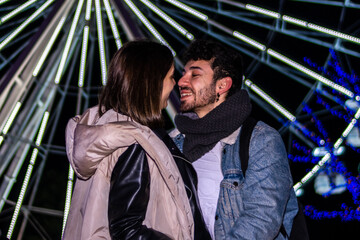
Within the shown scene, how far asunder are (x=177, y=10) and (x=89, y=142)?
6342 millimetres

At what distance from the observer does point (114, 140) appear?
1907mm

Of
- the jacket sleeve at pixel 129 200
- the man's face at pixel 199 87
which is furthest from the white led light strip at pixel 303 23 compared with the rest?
the jacket sleeve at pixel 129 200

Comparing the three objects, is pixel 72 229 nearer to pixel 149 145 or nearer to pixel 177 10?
pixel 149 145

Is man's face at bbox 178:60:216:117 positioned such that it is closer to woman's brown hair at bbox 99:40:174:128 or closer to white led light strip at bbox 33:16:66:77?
woman's brown hair at bbox 99:40:174:128

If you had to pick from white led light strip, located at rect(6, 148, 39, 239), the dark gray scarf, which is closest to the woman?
the dark gray scarf

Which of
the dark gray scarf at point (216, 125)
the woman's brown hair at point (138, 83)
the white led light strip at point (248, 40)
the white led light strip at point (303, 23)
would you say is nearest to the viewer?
the woman's brown hair at point (138, 83)

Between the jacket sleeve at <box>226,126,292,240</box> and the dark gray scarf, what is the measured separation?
208 mm

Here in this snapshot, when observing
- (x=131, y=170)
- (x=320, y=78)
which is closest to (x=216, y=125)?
(x=131, y=170)

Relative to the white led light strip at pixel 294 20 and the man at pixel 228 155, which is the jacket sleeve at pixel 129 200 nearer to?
the man at pixel 228 155

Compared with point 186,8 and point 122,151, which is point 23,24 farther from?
point 122,151

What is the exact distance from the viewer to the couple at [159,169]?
1.90 meters

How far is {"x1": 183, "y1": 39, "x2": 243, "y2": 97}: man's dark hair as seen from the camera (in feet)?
9.64

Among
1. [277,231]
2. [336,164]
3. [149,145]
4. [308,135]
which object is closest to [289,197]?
[277,231]

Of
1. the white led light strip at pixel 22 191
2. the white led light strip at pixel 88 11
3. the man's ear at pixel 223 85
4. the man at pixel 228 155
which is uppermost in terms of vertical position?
the white led light strip at pixel 88 11
